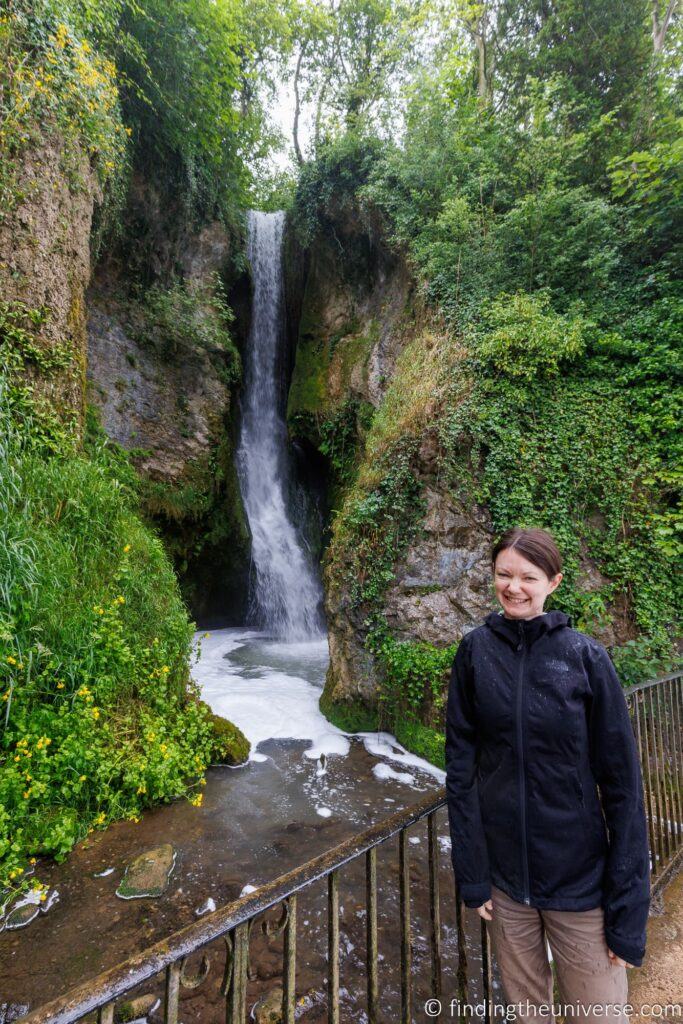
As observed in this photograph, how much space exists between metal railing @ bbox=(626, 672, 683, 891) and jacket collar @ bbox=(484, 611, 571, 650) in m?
1.53

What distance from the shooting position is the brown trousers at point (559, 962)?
1.57 meters

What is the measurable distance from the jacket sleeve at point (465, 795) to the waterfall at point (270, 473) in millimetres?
11164

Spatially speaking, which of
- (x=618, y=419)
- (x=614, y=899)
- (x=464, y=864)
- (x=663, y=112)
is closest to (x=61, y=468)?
(x=464, y=864)

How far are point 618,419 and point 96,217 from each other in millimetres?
10211

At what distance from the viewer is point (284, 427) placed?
50.1ft

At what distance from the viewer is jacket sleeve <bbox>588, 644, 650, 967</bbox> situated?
4.92 feet

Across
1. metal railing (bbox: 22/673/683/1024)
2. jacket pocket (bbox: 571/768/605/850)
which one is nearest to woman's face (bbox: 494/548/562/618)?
jacket pocket (bbox: 571/768/605/850)

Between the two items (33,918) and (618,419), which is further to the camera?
(618,419)

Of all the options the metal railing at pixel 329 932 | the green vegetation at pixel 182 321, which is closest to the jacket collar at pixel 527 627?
the metal railing at pixel 329 932

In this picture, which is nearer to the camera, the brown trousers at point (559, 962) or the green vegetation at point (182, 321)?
the brown trousers at point (559, 962)

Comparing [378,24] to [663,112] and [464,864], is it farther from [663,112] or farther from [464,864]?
[464,864]

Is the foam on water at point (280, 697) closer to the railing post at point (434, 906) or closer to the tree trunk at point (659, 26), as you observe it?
the railing post at point (434, 906)

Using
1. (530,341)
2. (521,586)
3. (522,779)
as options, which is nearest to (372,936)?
(522,779)

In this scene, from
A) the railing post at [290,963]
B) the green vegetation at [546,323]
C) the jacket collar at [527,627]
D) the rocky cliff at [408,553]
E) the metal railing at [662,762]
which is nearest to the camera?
the railing post at [290,963]
